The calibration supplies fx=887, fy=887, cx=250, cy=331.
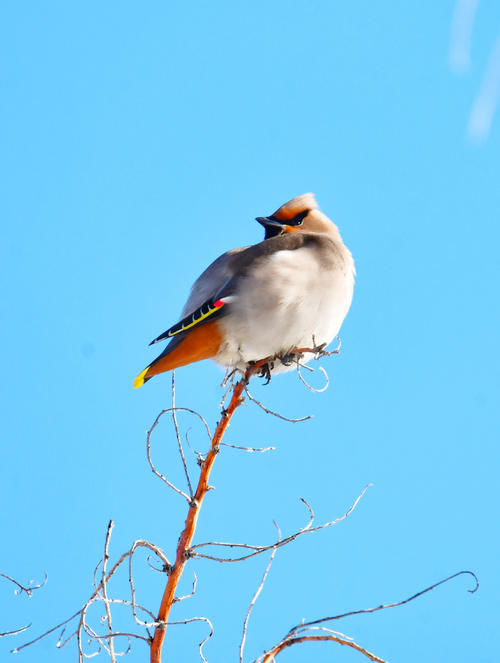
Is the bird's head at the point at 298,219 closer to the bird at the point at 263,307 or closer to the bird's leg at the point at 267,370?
the bird at the point at 263,307

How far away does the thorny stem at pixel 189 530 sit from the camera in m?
2.95

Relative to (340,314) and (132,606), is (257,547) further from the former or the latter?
(340,314)

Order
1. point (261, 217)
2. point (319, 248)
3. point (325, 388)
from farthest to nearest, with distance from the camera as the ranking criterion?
point (261, 217)
point (319, 248)
point (325, 388)

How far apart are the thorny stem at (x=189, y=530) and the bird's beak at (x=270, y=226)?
1580 millimetres

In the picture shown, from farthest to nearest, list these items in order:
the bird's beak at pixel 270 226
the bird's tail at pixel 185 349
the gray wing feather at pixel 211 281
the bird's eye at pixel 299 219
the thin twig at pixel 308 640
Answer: the bird's eye at pixel 299 219 < the bird's beak at pixel 270 226 < the gray wing feather at pixel 211 281 < the bird's tail at pixel 185 349 < the thin twig at pixel 308 640

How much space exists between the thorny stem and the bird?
676 millimetres

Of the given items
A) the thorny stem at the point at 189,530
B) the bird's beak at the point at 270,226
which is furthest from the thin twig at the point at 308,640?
the bird's beak at the point at 270,226

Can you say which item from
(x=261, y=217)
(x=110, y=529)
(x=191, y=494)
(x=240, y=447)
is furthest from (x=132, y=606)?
(x=261, y=217)

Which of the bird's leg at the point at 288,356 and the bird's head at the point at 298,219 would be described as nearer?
the bird's leg at the point at 288,356

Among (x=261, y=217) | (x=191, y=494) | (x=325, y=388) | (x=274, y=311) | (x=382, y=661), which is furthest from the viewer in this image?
(x=261, y=217)

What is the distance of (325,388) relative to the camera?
401 centimetres

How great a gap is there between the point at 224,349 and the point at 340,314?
0.64m

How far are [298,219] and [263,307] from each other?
3.47ft

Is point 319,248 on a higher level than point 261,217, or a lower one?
lower
